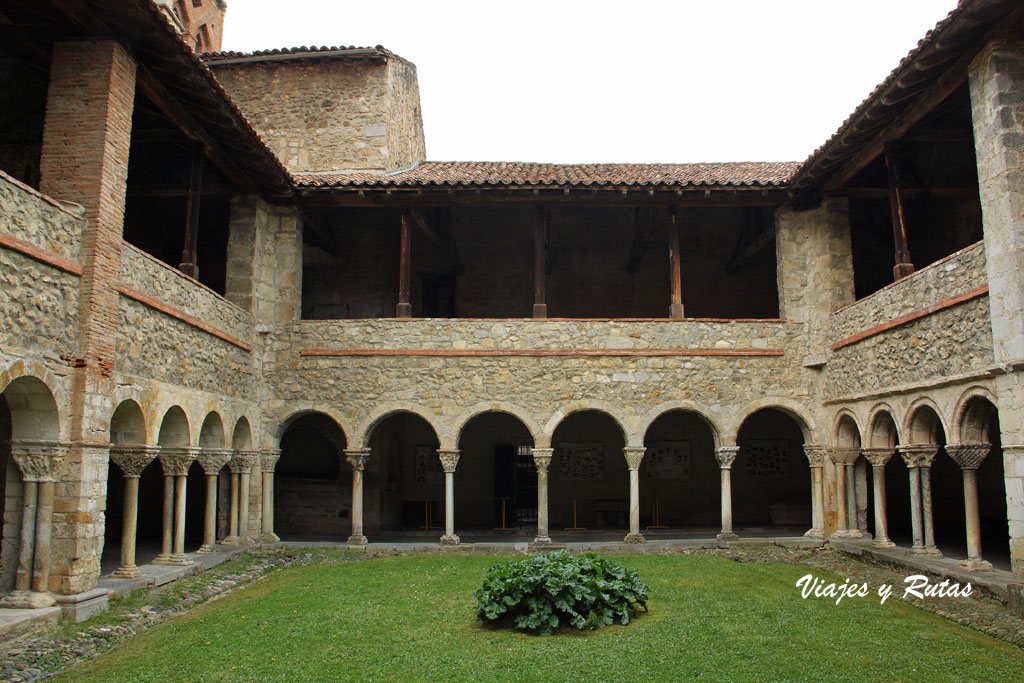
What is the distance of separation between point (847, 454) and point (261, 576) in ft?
34.2

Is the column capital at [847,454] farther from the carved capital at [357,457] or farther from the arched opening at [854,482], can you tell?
the carved capital at [357,457]

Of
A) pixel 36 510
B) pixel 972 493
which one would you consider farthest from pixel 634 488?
pixel 36 510

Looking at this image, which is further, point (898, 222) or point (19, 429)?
point (898, 222)

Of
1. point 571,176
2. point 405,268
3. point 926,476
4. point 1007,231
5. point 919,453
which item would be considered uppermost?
point 571,176

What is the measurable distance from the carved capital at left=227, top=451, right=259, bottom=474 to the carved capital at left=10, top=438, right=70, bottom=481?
526 centimetres

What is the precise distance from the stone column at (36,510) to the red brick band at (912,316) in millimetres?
11098

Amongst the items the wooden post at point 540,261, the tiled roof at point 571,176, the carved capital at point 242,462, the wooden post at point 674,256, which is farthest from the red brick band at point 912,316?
the carved capital at point 242,462

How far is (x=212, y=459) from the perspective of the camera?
41.5ft

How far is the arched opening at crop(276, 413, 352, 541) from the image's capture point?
16828 millimetres

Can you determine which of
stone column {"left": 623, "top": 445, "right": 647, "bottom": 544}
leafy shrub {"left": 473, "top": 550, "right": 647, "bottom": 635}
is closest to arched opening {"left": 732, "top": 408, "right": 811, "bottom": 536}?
stone column {"left": 623, "top": 445, "right": 647, "bottom": 544}

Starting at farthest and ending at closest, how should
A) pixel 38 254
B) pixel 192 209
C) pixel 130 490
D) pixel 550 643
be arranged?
pixel 192 209, pixel 130 490, pixel 38 254, pixel 550 643

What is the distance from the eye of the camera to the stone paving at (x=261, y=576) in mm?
7118

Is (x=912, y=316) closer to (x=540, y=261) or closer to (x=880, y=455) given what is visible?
(x=880, y=455)

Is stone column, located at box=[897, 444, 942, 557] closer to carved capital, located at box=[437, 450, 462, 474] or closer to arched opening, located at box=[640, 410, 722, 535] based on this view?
arched opening, located at box=[640, 410, 722, 535]
